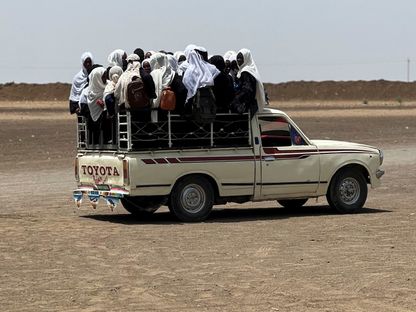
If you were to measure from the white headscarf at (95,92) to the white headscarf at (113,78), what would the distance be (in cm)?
19

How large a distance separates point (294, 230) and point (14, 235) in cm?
377

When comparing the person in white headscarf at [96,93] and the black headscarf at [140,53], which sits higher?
the black headscarf at [140,53]

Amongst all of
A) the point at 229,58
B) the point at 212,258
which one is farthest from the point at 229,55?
the point at 212,258

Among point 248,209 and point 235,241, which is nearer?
point 235,241

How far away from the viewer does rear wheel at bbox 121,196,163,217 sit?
16.8m

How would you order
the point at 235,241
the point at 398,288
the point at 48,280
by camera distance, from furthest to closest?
the point at 235,241, the point at 48,280, the point at 398,288

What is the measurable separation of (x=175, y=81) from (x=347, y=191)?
338cm

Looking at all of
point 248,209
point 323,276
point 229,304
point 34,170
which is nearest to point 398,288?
point 323,276

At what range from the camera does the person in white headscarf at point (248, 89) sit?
16797 mm

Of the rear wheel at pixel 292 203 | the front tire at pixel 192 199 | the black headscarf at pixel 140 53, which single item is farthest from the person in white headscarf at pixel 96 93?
the rear wheel at pixel 292 203

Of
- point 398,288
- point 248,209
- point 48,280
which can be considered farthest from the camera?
point 248,209

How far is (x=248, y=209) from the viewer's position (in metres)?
19.1

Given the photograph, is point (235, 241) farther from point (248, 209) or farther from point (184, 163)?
point (248, 209)

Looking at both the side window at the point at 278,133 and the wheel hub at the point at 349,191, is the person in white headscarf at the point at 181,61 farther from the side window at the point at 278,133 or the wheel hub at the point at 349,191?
the wheel hub at the point at 349,191
